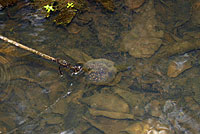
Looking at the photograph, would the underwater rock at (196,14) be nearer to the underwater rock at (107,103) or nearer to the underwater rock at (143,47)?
the underwater rock at (143,47)

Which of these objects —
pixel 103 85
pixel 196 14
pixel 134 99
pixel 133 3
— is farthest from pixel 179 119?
pixel 133 3

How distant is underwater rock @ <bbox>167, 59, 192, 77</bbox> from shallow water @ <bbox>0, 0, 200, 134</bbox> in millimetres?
16

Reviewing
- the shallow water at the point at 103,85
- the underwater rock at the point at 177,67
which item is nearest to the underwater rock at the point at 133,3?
the shallow water at the point at 103,85

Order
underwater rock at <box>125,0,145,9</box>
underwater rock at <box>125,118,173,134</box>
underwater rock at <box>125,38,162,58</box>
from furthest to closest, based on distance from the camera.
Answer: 1. underwater rock at <box>125,0,145,9</box>
2. underwater rock at <box>125,38,162,58</box>
3. underwater rock at <box>125,118,173,134</box>

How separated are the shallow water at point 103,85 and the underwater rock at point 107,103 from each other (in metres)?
0.02

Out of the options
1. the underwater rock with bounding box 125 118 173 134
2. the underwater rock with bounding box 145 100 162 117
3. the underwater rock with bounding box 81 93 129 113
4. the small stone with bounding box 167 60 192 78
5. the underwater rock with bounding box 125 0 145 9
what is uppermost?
the underwater rock with bounding box 125 0 145 9

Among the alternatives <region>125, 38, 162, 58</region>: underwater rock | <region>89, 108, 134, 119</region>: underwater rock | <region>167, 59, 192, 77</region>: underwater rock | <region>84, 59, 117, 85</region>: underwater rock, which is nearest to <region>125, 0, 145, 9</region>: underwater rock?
<region>125, 38, 162, 58</region>: underwater rock

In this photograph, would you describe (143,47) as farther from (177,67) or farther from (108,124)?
(108,124)

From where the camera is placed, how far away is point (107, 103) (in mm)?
3645

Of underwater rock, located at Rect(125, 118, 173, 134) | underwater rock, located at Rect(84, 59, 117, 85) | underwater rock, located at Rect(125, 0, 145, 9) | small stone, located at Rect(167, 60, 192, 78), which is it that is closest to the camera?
underwater rock, located at Rect(125, 118, 173, 134)

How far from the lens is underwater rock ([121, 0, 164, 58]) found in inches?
163

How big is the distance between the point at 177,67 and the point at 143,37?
83cm

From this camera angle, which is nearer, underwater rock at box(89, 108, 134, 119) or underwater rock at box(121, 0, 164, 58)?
underwater rock at box(89, 108, 134, 119)

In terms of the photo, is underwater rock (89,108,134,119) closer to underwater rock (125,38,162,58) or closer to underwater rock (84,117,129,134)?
underwater rock (84,117,129,134)
